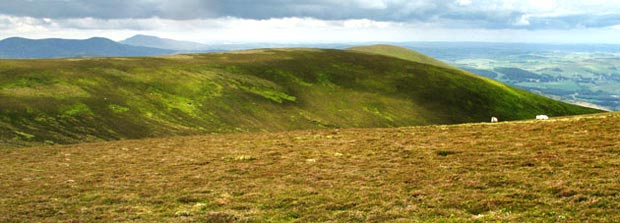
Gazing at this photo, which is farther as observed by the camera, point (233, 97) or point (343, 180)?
point (233, 97)

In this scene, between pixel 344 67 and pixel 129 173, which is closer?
pixel 129 173

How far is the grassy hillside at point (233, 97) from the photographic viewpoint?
66875mm

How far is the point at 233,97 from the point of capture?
99000 mm

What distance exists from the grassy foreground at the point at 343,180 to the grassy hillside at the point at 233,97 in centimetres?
2042

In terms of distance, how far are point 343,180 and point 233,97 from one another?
243 ft

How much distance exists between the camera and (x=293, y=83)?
121 meters

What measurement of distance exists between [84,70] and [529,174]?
97.3m

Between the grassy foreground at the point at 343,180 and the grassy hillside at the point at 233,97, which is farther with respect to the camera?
the grassy hillside at the point at 233,97

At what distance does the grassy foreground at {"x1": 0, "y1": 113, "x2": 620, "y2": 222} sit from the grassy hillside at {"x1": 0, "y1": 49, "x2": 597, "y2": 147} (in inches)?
804

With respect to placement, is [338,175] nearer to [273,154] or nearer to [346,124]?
[273,154]

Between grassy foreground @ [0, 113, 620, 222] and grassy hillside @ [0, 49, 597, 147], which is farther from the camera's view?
grassy hillside @ [0, 49, 597, 147]

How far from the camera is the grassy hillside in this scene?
2633 inches

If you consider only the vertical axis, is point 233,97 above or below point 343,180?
below

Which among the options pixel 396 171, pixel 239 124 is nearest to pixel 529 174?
pixel 396 171
